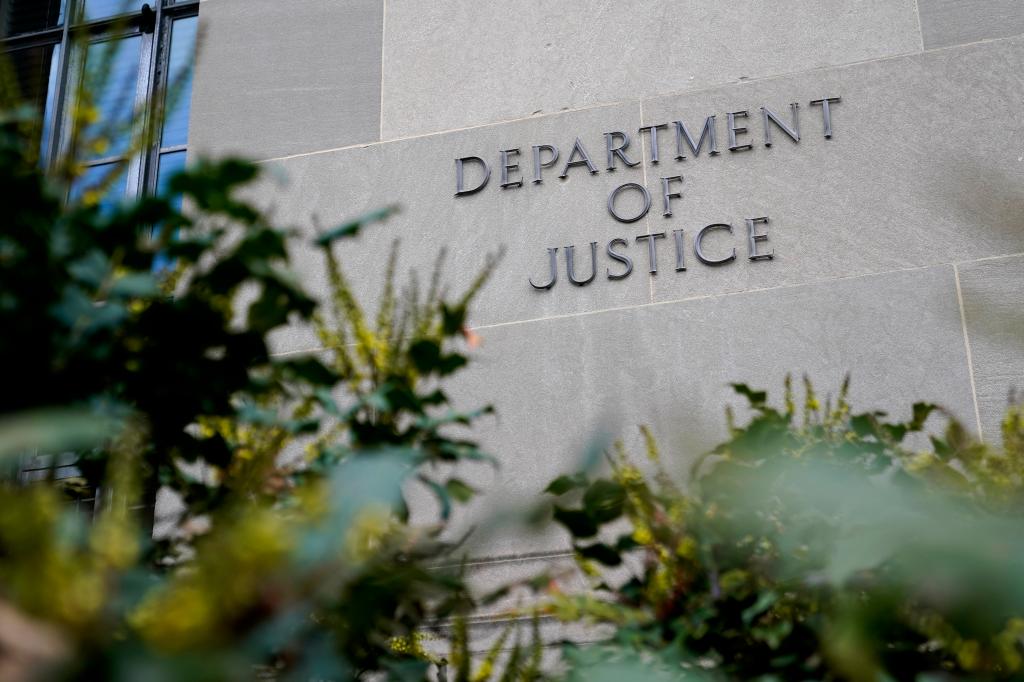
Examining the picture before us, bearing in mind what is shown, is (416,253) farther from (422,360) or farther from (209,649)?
(209,649)

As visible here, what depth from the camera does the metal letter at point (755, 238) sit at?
4648 millimetres

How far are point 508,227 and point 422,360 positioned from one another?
3.20 meters

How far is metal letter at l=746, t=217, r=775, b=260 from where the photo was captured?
15.3 feet

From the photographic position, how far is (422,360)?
177 centimetres

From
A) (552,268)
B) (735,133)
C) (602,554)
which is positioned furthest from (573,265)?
(602,554)

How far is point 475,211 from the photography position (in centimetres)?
503

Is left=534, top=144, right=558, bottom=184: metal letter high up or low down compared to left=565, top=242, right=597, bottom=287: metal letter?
up

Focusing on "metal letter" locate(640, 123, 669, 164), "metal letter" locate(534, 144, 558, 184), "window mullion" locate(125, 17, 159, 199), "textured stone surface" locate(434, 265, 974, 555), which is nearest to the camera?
"textured stone surface" locate(434, 265, 974, 555)

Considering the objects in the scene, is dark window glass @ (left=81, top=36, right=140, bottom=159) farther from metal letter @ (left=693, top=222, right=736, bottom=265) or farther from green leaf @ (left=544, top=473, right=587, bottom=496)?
metal letter @ (left=693, top=222, right=736, bottom=265)

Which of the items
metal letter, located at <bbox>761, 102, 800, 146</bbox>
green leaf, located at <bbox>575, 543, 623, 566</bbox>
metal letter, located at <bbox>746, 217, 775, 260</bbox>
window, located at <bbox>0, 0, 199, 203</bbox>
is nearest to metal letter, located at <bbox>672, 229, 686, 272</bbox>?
metal letter, located at <bbox>746, 217, 775, 260</bbox>

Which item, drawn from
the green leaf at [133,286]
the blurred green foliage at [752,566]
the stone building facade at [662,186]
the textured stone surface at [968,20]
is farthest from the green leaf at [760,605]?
the textured stone surface at [968,20]

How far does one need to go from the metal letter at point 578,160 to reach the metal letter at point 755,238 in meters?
0.65

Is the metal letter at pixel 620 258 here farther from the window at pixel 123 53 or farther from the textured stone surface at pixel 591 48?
the window at pixel 123 53

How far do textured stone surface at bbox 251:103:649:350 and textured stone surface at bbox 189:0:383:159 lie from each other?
0.16 meters
